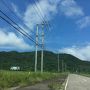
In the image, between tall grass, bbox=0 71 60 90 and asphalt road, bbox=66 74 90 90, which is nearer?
tall grass, bbox=0 71 60 90

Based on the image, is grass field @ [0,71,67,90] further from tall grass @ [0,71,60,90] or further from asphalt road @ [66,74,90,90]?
asphalt road @ [66,74,90,90]

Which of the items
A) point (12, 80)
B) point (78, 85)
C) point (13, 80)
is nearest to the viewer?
point (12, 80)

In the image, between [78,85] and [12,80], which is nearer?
[12,80]

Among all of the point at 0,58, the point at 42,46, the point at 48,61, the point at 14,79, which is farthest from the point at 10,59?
the point at 14,79

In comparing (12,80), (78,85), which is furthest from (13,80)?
(78,85)

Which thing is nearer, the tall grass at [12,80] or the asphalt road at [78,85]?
the tall grass at [12,80]

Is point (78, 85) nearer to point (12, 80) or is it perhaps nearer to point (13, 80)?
point (13, 80)

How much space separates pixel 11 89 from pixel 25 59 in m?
177

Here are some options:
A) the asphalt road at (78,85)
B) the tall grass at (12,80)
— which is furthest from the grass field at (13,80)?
the asphalt road at (78,85)

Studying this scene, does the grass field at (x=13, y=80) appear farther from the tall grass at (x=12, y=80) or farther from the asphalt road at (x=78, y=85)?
the asphalt road at (x=78, y=85)

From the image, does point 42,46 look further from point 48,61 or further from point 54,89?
point 48,61

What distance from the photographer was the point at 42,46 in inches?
2215

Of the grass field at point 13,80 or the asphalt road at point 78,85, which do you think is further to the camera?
the asphalt road at point 78,85

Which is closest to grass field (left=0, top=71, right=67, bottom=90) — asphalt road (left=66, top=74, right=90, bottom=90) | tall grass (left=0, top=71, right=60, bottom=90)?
tall grass (left=0, top=71, right=60, bottom=90)
